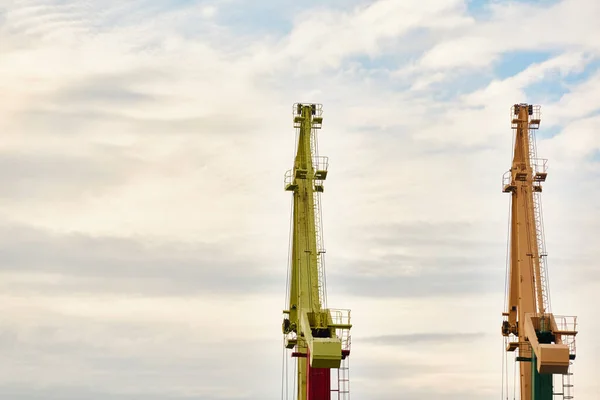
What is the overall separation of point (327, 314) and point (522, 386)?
13.3m

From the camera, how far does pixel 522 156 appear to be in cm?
8881

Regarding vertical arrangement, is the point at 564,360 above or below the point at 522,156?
below

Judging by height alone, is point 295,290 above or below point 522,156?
below

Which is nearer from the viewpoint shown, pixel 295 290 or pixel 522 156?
pixel 295 290

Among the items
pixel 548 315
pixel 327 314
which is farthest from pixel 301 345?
pixel 548 315

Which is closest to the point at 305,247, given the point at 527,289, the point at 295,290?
the point at 295,290

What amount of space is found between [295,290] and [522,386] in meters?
13.8

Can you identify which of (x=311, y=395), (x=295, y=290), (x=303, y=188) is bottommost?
(x=311, y=395)

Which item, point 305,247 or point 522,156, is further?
point 522,156

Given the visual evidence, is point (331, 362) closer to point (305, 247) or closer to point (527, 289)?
point (305, 247)

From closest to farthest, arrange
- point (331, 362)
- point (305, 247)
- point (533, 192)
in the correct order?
point (331, 362) < point (305, 247) < point (533, 192)

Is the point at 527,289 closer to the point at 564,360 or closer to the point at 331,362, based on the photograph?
the point at 564,360

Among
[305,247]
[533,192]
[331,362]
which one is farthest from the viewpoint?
[533,192]

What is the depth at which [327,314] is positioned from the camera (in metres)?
79.6
